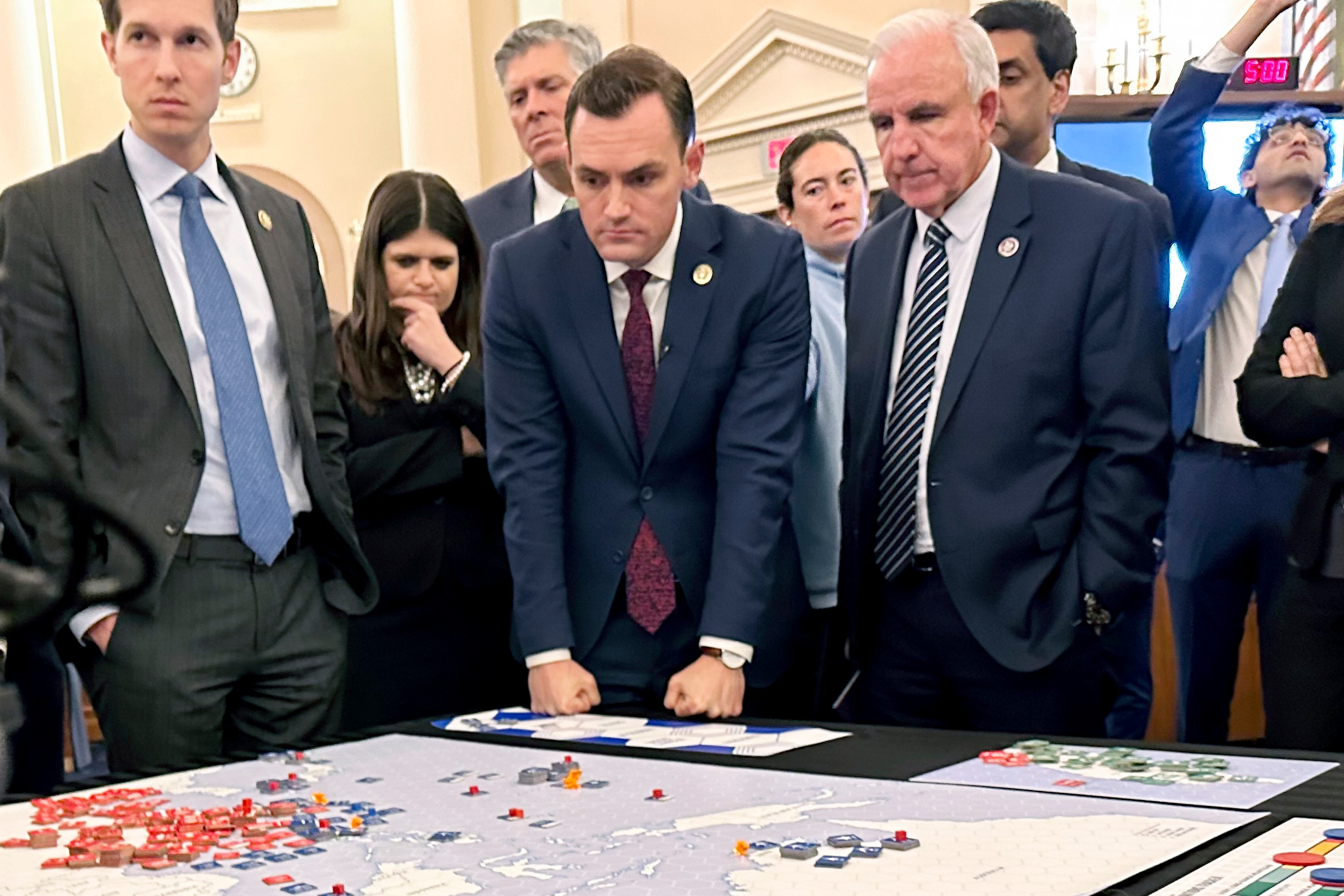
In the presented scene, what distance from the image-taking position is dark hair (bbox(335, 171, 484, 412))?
2959 millimetres

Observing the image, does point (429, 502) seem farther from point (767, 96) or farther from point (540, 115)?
point (767, 96)

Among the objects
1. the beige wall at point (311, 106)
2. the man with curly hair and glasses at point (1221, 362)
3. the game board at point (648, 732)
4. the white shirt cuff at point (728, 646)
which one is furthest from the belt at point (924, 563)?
the beige wall at point (311, 106)

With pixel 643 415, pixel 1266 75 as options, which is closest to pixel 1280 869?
pixel 643 415

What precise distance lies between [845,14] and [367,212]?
24.2 feet

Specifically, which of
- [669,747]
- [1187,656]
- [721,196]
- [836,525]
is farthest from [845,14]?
[669,747]

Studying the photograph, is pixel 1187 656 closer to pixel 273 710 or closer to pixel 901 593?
pixel 901 593

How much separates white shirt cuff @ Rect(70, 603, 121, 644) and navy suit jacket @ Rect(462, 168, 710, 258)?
4.39 ft

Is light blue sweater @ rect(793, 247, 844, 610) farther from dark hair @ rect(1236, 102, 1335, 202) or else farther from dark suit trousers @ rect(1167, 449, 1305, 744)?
dark hair @ rect(1236, 102, 1335, 202)

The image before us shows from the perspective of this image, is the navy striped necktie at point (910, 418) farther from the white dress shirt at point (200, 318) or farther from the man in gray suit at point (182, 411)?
the white dress shirt at point (200, 318)

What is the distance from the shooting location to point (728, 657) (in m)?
2.33

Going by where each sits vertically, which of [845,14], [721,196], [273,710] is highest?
[845,14]

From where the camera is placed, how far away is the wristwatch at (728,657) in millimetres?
2326

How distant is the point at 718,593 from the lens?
2344mm

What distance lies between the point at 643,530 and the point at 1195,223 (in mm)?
1845
